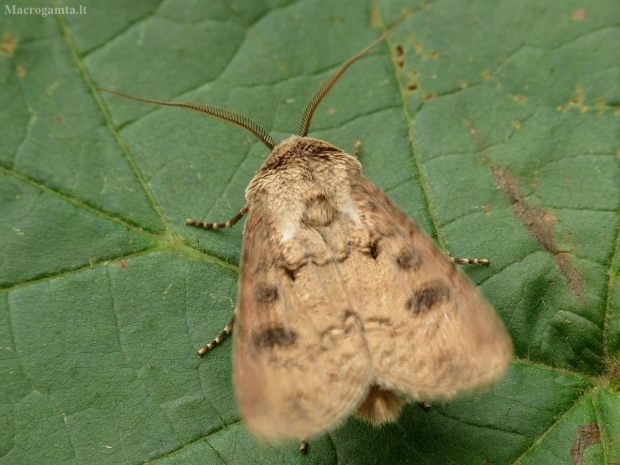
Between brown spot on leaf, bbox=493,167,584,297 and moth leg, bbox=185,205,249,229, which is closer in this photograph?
brown spot on leaf, bbox=493,167,584,297

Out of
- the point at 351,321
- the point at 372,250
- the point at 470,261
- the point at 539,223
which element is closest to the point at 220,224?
the point at 372,250

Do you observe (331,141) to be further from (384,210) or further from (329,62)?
(384,210)

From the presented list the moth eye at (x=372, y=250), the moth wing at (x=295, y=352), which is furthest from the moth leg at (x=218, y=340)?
the moth eye at (x=372, y=250)

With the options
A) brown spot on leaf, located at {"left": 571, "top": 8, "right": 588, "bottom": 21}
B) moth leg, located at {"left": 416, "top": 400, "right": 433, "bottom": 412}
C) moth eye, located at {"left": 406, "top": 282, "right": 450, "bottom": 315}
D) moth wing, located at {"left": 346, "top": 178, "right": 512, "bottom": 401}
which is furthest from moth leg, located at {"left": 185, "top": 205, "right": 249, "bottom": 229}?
brown spot on leaf, located at {"left": 571, "top": 8, "right": 588, "bottom": 21}

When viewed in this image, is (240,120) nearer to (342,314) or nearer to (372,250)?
(372,250)

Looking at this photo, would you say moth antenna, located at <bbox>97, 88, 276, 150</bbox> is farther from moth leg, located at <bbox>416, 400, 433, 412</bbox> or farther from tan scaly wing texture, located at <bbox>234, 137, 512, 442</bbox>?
moth leg, located at <bbox>416, 400, 433, 412</bbox>

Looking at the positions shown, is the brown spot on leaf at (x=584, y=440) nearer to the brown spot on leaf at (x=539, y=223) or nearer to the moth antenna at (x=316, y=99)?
the brown spot on leaf at (x=539, y=223)
